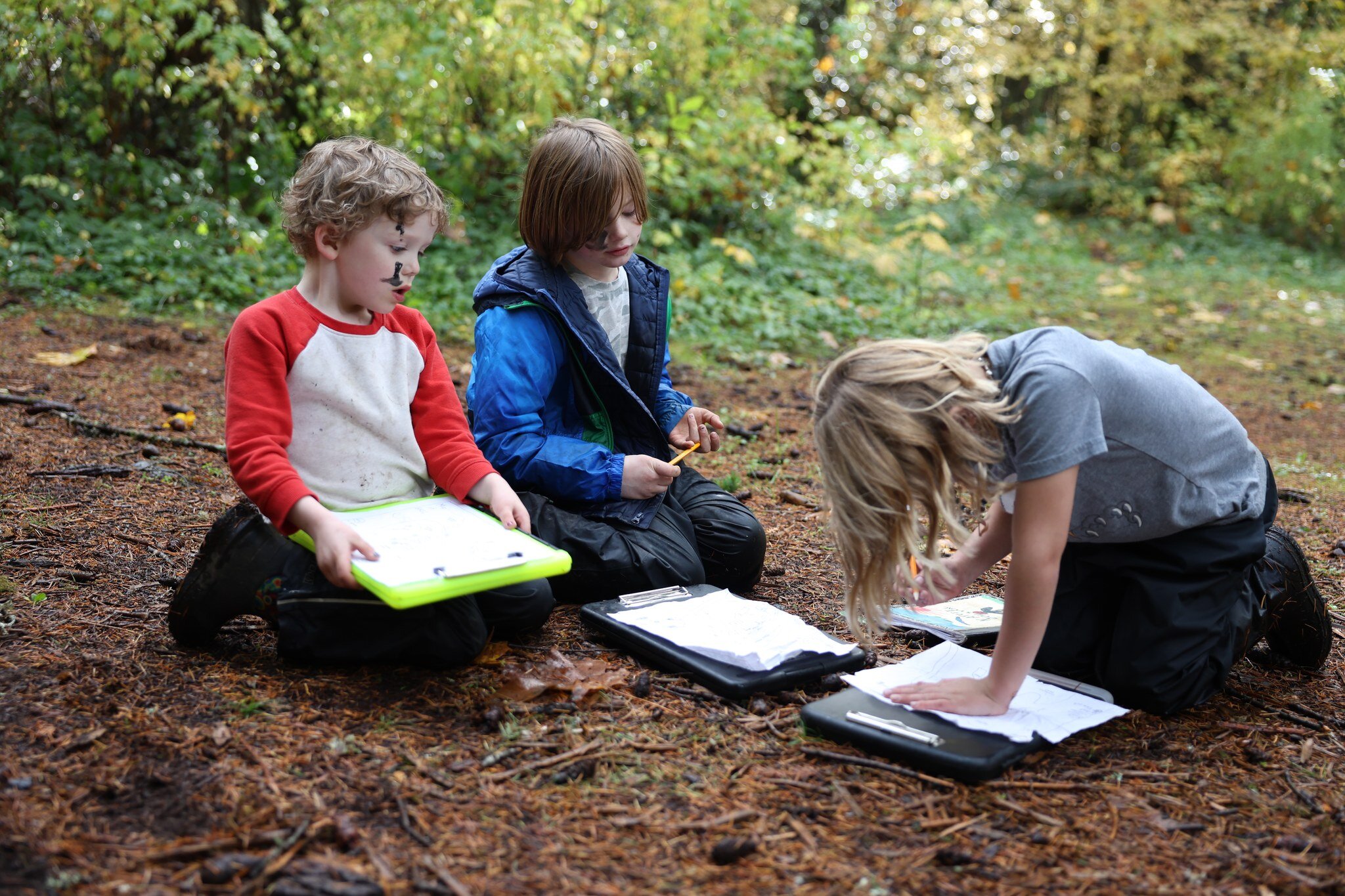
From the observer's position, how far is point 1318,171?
12.1m

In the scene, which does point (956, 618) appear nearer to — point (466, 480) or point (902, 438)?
point (902, 438)

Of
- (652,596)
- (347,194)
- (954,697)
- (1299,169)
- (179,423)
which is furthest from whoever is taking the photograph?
(1299,169)

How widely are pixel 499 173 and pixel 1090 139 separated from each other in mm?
11275

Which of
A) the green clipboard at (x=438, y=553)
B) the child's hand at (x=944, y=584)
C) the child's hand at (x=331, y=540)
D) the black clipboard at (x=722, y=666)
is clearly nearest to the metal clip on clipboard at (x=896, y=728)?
the black clipboard at (x=722, y=666)

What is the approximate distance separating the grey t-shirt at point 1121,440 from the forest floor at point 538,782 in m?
0.49

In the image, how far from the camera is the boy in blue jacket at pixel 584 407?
279 cm

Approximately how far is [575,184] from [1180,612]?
6.17ft

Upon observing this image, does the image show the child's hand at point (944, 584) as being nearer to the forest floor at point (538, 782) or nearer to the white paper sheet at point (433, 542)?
the forest floor at point (538, 782)

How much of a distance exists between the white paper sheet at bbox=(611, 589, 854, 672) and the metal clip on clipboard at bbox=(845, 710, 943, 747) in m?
0.28

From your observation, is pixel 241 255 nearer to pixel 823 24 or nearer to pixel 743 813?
pixel 743 813

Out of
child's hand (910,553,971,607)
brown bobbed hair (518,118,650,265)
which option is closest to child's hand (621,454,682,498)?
brown bobbed hair (518,118,650,265)

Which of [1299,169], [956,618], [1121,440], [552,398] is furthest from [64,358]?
[1299,169]

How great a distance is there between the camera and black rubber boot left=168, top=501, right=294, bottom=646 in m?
2.22

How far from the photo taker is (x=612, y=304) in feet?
10.0
